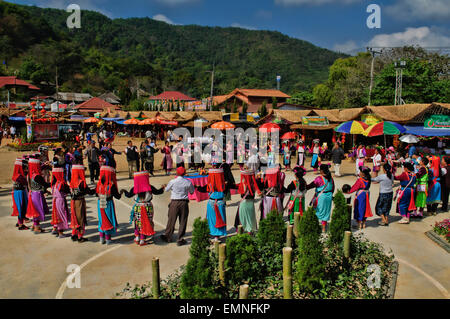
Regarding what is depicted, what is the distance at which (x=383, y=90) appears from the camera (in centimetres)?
3231

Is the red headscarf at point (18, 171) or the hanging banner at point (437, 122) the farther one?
the hanging banner at point (437, 122)

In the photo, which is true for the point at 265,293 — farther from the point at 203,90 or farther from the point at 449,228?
the point at 203,90

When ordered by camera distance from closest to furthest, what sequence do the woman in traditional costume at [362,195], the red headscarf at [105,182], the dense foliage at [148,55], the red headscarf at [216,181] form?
the red headscarf at [105,182], the red headscarf at [216,181], the woman in traditional costume at [362,195], the dense foliage at [148,55]

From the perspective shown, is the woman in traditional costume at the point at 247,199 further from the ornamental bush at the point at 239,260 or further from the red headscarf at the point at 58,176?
the red headscarf at the point at 58,176

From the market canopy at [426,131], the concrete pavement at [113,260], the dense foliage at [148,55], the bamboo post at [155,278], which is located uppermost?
the dense foliage at [148,55]

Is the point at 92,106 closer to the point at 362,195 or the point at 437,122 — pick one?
the point at 437,122

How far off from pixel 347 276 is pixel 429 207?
223 inches

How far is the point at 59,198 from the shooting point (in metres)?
7.75

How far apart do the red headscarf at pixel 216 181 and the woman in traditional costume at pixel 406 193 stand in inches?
185

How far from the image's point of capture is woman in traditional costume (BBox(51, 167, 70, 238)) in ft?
25.3

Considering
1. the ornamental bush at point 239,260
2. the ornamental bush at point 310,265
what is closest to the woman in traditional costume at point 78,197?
the ornamental bush at point 239,260

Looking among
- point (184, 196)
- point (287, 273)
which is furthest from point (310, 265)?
point (184, 196)

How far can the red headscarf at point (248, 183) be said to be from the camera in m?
7.71

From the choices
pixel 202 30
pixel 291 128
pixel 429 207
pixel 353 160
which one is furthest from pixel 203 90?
pixel 202 30
